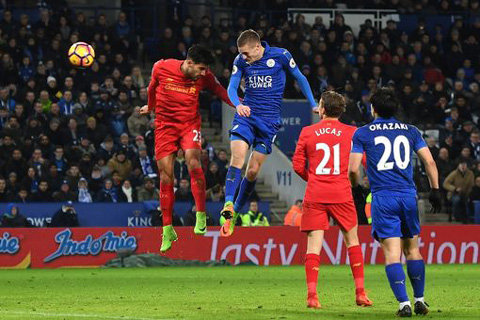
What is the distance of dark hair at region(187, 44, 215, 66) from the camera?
1462 cm

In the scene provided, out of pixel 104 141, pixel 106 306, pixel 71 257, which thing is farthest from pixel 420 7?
pixel 106 306

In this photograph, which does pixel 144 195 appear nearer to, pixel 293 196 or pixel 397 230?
pixel 293 196

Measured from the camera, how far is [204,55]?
14.7 m

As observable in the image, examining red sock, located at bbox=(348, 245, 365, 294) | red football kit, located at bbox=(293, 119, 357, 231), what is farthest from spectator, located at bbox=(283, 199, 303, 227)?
red football kit, located at bbox=(293, 119, 357, 231)

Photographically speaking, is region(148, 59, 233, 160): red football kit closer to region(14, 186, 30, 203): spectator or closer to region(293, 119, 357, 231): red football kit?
region(293, 119, 357, 231): red football kit

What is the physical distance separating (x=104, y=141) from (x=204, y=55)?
1301 centimetres

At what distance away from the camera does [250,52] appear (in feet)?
48.3

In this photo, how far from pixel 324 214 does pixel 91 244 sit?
39.4ft

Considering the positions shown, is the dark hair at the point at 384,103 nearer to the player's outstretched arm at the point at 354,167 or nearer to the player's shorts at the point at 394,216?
the player's outstretched arm at the point at 354,167

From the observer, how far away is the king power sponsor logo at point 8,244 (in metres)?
24.1

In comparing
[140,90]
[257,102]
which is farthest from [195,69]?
[140,90]

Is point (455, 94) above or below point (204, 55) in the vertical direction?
below

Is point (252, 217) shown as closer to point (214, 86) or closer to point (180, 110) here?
point (214, 86)

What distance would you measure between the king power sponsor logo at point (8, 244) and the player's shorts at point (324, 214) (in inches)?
470
